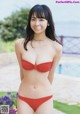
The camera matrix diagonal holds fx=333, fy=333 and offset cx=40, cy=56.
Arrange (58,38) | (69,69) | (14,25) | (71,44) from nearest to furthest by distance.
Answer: (58,38) < (14,25) < (71,44) < (69,69)

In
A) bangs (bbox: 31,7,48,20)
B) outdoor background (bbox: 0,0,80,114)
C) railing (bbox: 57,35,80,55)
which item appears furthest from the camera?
railing (bbox: 57,35,80,55)

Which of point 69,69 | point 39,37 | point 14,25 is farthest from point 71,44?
point 39,37

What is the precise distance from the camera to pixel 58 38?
3.20 metres

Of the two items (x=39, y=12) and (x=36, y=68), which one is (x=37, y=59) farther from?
(x=39, y=12)

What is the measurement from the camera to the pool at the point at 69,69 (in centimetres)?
403

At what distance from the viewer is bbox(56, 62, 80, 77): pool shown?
4.03 meters

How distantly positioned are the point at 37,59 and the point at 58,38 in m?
1.30

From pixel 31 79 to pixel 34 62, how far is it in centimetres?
11

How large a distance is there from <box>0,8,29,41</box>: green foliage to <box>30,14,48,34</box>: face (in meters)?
1.49

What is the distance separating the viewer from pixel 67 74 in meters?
4.31

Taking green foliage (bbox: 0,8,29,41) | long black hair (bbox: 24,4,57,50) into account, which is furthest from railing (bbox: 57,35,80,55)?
long black hair (bbox: 24,4,57,50)

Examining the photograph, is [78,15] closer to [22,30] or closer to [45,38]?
[22,30]

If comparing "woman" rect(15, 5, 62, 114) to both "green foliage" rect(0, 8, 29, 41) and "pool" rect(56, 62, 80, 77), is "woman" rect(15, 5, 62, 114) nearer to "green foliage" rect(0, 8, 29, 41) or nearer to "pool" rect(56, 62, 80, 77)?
"green foliage" rect(0, 8, 29, 41)

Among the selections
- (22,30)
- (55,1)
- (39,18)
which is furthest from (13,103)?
(39,18)
